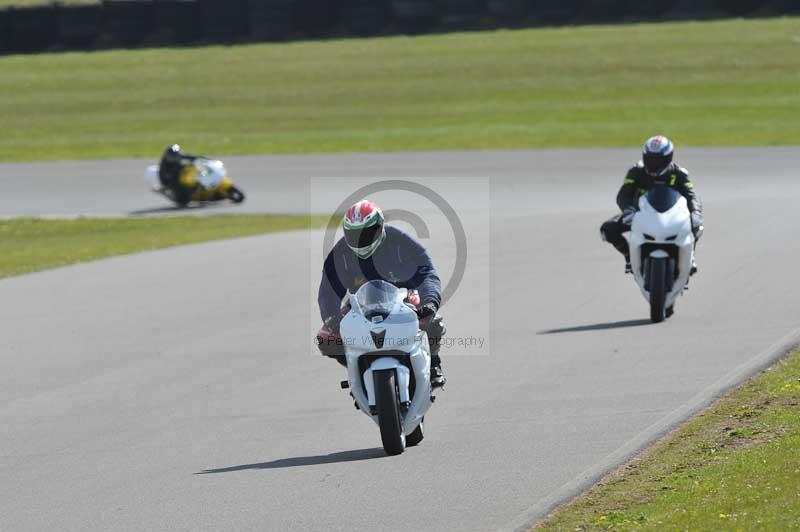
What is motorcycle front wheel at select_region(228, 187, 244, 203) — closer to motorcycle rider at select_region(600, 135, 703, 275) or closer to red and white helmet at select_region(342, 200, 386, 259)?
motorcycle rider at select_region(600, 135, 703, 275)

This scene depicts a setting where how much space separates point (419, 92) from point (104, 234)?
18013 millimetres

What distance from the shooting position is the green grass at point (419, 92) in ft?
117

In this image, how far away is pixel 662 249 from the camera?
540 inches

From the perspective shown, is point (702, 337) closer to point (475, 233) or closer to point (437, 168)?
point (475, 233)

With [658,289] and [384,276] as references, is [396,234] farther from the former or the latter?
[658,289]

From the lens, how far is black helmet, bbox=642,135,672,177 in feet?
45.8

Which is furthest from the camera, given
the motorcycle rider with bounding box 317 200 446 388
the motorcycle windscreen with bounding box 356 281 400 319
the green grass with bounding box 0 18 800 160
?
the green grass with bounding box 0 18 800 160

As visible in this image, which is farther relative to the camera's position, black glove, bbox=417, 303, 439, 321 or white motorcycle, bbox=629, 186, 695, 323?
white motorcycle, bbox=629, 186, 695, 323

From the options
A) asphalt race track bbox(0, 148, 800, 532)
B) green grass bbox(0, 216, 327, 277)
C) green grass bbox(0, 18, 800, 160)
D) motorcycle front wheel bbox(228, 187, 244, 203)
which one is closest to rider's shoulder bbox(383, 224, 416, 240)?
asphalt race track bbox(0, 148, 800, 532)

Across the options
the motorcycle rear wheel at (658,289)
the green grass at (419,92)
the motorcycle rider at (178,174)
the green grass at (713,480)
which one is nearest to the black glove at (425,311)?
the green grass at (713,480)

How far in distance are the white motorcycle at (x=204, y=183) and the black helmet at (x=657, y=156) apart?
563 inches

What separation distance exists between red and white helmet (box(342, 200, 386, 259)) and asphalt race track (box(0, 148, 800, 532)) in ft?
4.19

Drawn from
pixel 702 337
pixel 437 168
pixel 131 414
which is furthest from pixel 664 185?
pixel 437 168

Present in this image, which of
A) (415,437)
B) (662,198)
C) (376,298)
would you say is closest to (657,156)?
(662,198)
